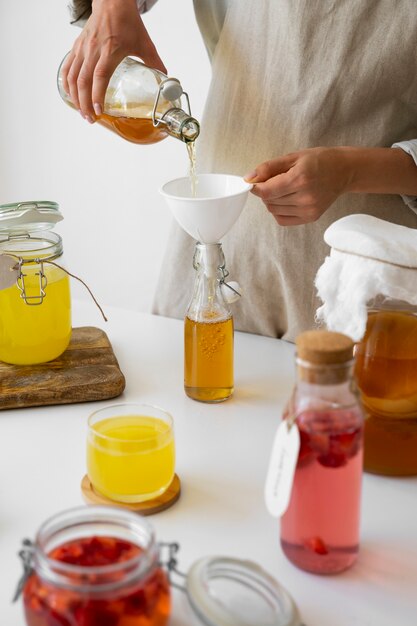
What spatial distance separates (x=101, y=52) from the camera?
1.35m

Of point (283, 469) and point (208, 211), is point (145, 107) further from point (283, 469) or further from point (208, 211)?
point (283, 469)

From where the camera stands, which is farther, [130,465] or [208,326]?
[208,326]

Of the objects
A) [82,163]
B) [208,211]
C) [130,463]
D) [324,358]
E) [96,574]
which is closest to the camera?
[96,574]

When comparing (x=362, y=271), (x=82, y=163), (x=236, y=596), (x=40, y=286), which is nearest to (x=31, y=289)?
(x=40, y=286)

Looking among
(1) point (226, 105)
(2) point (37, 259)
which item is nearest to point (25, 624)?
(2) point (37, 259)

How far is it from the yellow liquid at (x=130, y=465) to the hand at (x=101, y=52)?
22.3 inches

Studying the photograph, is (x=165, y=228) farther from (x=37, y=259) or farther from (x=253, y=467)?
(x=253, y=467)

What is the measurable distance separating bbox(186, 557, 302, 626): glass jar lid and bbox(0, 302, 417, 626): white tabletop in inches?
2.0

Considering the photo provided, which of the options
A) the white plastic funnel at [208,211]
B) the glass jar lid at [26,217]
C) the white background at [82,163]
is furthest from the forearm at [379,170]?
the white background at [82,163]

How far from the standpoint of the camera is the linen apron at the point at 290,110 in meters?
1.44

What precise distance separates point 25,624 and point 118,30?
94 centimetres

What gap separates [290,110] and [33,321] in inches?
23.0

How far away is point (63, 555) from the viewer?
30.2 inches

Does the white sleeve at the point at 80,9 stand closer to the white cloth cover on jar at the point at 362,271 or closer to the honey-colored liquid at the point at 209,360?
the honey-colored liquid at the point at 209,360
